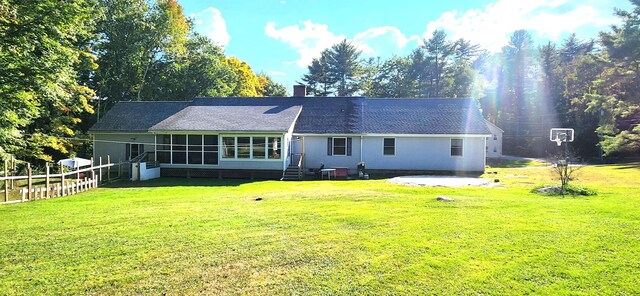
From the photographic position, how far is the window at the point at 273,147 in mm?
18941

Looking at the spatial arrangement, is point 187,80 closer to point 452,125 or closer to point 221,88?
point 221,88

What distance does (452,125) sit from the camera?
20766 mm

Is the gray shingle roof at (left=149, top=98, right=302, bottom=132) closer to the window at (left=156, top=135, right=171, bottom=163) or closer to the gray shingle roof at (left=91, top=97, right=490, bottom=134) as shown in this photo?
the gray shingle roof at (left=91, top=97, right=490, bottom=134)

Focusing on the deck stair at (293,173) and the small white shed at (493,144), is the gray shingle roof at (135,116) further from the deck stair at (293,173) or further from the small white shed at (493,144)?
the small white shed at (493,144)

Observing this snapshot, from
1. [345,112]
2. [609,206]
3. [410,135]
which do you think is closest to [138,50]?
[345,112]

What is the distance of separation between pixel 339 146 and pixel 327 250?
15.7 m

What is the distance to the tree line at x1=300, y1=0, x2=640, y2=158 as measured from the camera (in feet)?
118

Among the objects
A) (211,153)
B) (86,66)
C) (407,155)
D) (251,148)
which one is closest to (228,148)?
(211,153)

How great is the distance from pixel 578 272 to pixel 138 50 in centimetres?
3297

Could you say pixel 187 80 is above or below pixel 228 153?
above

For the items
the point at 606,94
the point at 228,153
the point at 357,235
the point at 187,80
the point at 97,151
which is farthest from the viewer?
the point at 187,80

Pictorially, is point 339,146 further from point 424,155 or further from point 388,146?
point 424,155

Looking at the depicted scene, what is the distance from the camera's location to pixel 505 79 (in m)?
44.6

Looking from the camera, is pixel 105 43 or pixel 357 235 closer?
pixel 357 235
